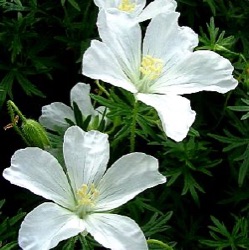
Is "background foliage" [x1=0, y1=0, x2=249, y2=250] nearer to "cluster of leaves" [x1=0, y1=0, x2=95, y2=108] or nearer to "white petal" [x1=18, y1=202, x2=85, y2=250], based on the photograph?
"cluster of leaves" [x1=0, y1=0, x2=95, y2=108]

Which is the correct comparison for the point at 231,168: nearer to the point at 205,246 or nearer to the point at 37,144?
the point at 205,246

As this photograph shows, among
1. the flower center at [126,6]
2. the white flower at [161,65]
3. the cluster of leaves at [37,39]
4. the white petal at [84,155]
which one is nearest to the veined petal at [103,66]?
the white flower at [161,65]

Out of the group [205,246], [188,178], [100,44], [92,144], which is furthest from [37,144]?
[205,246]

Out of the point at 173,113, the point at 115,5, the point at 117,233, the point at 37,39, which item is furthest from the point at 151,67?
the point at 37,39

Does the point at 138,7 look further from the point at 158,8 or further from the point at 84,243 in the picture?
the point at 84,243

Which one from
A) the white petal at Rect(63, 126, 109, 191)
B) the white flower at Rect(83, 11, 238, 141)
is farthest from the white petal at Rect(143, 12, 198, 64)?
the white petal at Rect(63, 126, 109, 191)

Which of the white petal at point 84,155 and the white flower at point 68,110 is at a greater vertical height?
the white petal at point 84,155

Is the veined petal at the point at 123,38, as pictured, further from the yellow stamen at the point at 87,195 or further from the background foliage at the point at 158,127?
the yellow stamen at the point at 87,195
